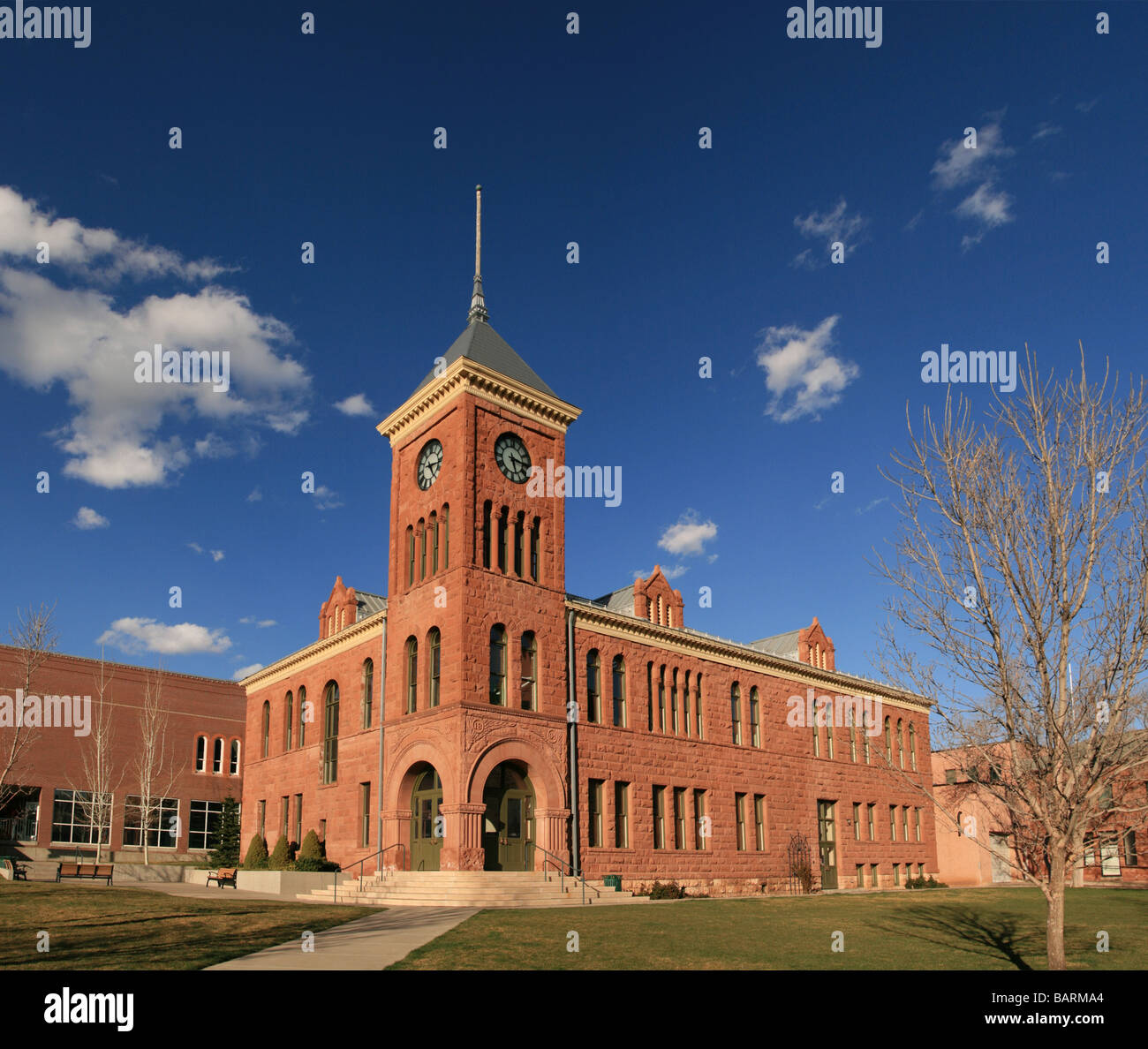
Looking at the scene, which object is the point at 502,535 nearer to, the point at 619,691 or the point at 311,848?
the point at 619,691

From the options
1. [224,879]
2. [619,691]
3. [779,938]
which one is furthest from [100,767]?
[779,938]

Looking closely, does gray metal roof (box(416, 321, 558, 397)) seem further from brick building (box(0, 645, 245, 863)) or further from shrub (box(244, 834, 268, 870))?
brick building (box(0, 645, 245, 863))

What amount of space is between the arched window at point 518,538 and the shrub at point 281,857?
535 inches

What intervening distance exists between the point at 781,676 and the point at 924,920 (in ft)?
63.5

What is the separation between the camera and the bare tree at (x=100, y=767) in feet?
143

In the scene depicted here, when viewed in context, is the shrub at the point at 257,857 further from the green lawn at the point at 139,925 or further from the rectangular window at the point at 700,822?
the rectangular window at the point at 700,822

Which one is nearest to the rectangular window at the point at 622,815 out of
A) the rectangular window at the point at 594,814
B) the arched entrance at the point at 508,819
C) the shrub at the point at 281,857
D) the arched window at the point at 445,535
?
the rectangular window at the point at 594,814

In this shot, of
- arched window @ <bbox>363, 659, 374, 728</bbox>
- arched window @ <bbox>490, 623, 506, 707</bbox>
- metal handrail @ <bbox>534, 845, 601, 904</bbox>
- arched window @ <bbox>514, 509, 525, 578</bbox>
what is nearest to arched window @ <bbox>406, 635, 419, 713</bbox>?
arched window @ <bbox>490, 623, 506, 707</bbox>

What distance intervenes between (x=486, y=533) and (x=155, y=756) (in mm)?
28518

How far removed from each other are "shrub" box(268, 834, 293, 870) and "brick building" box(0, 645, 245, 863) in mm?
12803

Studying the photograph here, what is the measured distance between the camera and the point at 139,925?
17.5 meters

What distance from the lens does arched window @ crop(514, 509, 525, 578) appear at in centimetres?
3222
